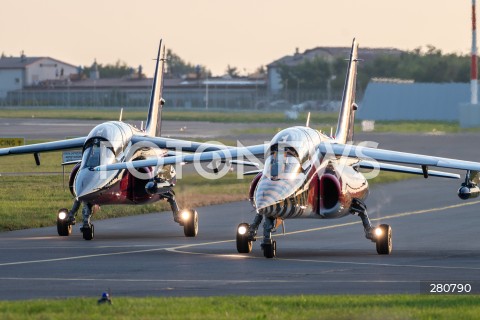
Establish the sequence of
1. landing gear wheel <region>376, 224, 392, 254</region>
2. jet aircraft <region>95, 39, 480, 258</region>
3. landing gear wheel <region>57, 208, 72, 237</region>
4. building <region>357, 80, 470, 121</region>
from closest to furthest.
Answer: jet aircraft <region>95, 39, 480, 258</region> < landing gear wheel <region>376, 224, 392, 254</region> < landing gear wheel <region>57, 208, 72, 237</region> < building <region>357, 80, 470, 121</region>

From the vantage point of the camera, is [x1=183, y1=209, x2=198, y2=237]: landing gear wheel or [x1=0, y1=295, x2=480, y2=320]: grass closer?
[x1=0, y1=295, x2=480, y2=320]: grass

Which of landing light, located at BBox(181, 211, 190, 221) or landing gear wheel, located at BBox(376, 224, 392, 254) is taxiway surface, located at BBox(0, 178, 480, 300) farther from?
landing light, located at BBox(181, 211, 190, 221)

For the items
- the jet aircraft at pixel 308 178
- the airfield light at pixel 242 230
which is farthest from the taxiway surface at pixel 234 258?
the jet aircraft at pixel 308 178

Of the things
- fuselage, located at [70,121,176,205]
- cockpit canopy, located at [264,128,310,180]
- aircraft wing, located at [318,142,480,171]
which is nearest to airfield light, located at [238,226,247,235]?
cockpit canopy, located at [264,128,310,180]

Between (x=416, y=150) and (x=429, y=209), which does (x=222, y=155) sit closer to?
(x=429, y=209)

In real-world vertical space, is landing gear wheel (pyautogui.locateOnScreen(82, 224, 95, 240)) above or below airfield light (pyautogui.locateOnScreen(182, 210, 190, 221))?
below

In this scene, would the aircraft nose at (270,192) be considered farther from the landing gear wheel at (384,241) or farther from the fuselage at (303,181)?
the landing gear wheel at (384,241)

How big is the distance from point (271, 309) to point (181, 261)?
8465 mm

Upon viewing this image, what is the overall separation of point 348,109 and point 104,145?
23.2 feet

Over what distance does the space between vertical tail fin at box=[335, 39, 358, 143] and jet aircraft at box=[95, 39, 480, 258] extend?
2.13 metres

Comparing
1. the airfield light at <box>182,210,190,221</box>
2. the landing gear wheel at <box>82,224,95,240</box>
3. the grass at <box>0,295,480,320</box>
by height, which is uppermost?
the grass at <box>0,295,480,320</box>

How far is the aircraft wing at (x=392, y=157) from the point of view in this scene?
31.0m

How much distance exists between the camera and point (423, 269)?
26641 millimetres

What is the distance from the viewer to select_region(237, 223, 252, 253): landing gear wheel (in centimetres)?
3003
